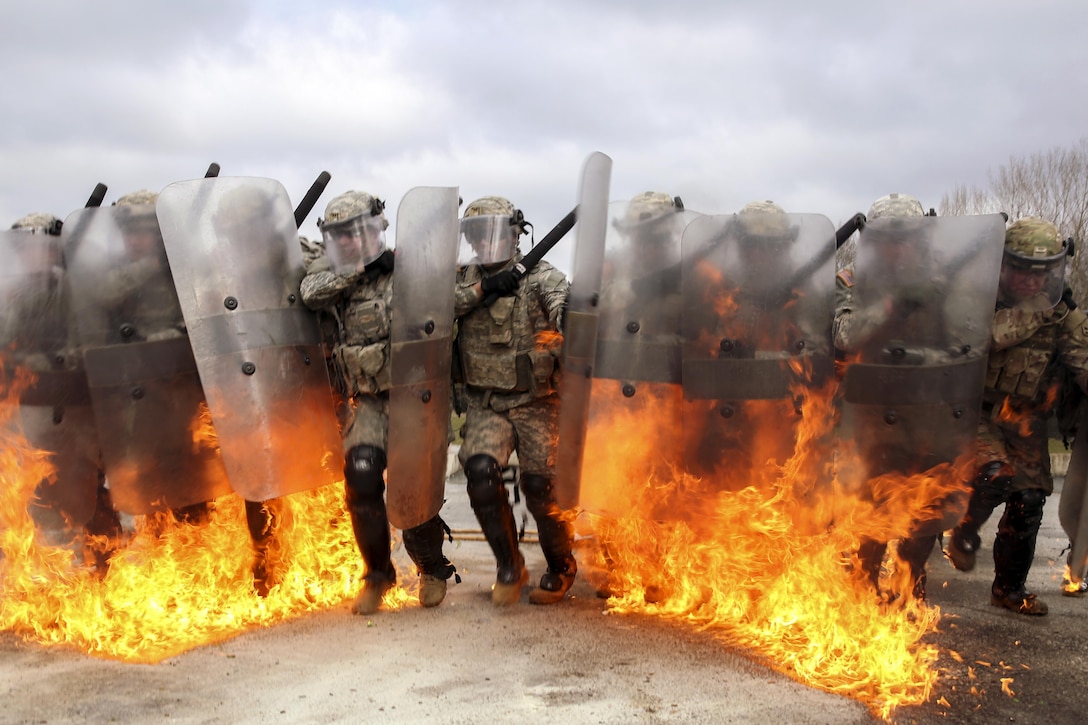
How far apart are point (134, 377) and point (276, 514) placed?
3.68ft

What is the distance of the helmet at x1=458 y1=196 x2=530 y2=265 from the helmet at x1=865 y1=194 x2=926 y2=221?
Answer: 75.0 inches

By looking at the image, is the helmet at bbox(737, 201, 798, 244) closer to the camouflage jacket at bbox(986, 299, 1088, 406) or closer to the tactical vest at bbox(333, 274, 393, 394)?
the camouflage jacket at bbox(986, 299, 1088, 406)

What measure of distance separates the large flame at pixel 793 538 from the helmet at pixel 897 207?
3.36ft

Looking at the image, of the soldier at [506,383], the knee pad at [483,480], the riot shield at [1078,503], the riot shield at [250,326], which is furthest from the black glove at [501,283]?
the riot shield at [1078,503]

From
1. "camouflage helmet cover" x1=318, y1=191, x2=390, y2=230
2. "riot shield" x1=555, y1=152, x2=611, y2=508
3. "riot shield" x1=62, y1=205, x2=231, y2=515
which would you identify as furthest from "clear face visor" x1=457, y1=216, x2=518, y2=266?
"riot shield" x1=62, y1=205, x2=231, y2=515

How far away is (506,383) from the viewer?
17.2ft

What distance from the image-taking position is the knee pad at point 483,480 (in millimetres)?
5188

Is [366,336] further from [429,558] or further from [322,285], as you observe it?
[429,558]

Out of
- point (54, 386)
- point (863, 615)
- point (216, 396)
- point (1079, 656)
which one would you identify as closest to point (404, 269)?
point (216, 396)

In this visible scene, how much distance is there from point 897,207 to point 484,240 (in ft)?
7.07

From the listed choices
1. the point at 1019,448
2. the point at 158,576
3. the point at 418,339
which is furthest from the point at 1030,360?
the point at 158,576

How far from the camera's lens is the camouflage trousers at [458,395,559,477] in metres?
5.30

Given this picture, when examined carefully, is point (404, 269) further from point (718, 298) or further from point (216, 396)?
point (718, 298)

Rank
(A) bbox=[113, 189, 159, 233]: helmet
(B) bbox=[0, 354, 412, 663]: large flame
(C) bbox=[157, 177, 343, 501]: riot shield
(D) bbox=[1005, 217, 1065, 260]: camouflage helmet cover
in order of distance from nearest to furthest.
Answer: (D) bbox=[1005, 217, 1065, 260]: camouflage helmet cover
(B) bbox=[0, 354, 412, 663]: large flame
(C) bbox=[157, 177, 343, 501]: riot shield
(A) bbox=[113, 189, 159, 233]: helmet
